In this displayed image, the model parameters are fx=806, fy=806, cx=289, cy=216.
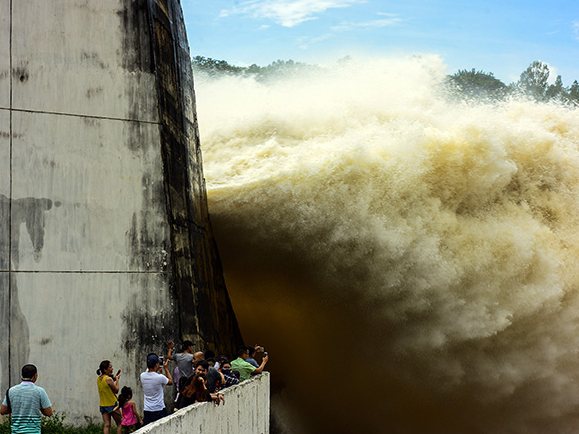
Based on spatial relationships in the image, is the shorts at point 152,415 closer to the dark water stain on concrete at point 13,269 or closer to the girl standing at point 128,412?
the girl standing at point 128,412

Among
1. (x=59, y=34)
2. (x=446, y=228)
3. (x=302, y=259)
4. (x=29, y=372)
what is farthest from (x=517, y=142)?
(x=29, y=372)

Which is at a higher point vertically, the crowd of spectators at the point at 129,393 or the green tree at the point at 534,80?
the green tree at the point at 534,80

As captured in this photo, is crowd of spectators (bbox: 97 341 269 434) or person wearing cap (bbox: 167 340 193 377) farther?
person wearing cap (bbox: 167 340 193 377)

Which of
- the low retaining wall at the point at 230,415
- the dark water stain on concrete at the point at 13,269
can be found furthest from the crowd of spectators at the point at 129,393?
the dark water stain on concrete at the point at 13,269

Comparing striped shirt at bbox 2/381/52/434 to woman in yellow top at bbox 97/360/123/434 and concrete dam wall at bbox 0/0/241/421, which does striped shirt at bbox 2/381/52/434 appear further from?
concrete dam wall at bbox 0/0/241/421

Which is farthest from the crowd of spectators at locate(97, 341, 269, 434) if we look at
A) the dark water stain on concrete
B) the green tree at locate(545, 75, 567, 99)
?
the green tree at locate(545, 75, 567, 99)

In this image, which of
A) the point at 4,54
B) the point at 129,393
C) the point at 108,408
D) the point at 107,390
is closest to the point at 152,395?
the point at 129,393
